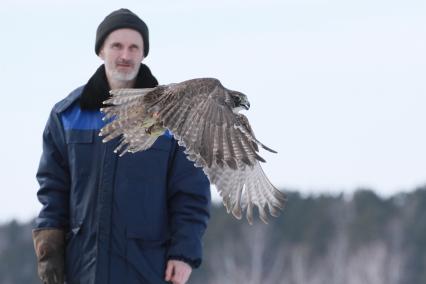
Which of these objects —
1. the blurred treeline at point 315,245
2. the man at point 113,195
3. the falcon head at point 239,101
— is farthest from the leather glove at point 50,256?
the blurred treeline at point 315,245

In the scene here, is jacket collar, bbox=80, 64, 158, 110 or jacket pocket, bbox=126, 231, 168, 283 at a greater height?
jacket collar, bbox=80, 64, 158, 110

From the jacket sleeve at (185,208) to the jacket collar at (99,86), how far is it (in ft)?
1.22

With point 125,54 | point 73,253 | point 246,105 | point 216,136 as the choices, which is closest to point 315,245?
point 246,105

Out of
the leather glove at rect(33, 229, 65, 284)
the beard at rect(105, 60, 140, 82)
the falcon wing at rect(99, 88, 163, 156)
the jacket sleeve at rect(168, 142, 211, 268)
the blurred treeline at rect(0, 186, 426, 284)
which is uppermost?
the beard at rect(105, 60, 140, 82)

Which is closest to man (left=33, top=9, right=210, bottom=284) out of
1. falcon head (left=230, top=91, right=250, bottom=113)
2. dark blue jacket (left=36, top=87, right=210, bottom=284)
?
dark blue jacket (left=36, top=87, right=210, bottom=284)

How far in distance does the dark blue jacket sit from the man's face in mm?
223

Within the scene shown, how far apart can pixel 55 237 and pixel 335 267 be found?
5291cm

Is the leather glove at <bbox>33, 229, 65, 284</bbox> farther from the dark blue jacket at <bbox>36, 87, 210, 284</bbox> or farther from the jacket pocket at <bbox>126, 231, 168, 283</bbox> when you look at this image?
the jacket pocket at <bbox>126, 231, 168, 283</bbox>

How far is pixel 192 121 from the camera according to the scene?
788cm

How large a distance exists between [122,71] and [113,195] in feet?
1.92

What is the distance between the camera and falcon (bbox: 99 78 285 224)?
7.67 meters

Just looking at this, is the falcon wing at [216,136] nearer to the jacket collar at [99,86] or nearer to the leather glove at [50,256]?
the jacket collar at [99,86]

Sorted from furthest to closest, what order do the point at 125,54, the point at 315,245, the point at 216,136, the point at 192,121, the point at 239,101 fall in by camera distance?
the point at 315,245 < the point at 239,101 < the point at 125,54 < the point at 192,121 < the point at 216,136

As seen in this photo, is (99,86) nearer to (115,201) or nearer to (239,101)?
(115,201)
